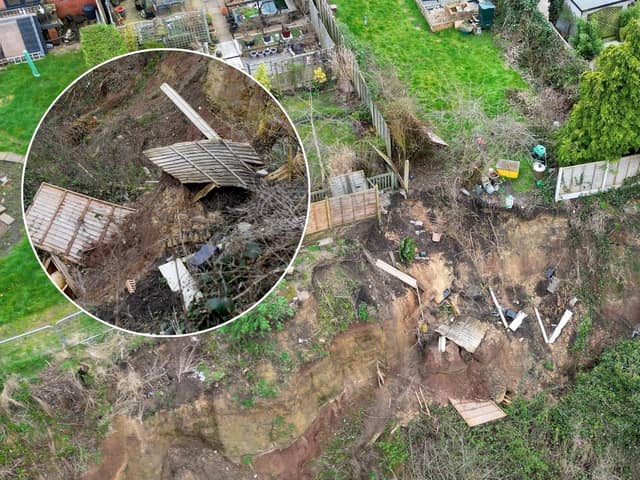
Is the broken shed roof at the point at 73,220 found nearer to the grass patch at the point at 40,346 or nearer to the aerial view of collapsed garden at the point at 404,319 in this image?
the aerial view of collapsed garden at the point at 404,319

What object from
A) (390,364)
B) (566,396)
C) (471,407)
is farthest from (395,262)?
(566,396)

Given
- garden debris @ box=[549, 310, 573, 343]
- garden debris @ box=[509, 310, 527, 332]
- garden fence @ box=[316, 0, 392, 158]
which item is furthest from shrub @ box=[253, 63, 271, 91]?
garden debris @ box=[549, 310, 573, 343]

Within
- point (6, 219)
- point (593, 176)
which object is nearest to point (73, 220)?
point (6, 219)

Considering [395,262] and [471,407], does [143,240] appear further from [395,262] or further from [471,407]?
[471,407]

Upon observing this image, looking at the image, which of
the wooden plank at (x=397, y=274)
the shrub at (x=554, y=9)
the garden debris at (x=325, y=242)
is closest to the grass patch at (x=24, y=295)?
the garden debris at (x=325, y=242)

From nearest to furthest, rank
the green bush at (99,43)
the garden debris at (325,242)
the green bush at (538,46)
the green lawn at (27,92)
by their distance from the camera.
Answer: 1. the garden debris at (325,242)
2. the green lawn at (27,92)
3. the green bush at (538,46)
4. the green bush at (99,43)

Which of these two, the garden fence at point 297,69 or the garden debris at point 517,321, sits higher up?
the garden fence at point 297,69
